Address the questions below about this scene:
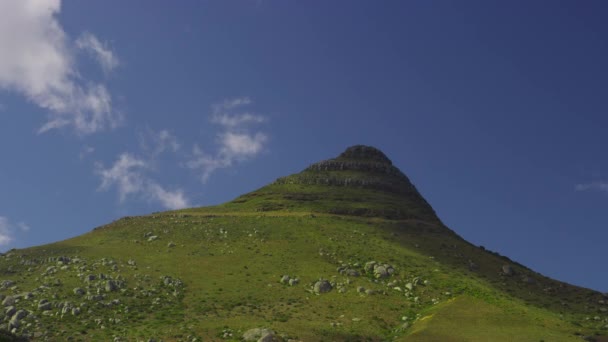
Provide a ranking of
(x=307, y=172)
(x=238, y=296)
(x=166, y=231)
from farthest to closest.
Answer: (x=307, y=172), (x=166, y=231), (x=238, y=296)

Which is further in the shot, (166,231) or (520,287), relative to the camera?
(166,231)

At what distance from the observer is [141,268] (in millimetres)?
65812

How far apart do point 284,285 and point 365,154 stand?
81.6 meters


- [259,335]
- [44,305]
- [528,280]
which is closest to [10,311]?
[44,305]

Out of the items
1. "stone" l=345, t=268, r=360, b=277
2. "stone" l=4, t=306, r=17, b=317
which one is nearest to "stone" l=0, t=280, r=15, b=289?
"stone" l=4, t=306, r=17, b=317

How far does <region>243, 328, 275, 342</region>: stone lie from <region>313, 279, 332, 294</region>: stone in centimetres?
1498

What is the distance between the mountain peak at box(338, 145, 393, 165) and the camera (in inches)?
5443

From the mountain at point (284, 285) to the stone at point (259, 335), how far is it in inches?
10.0

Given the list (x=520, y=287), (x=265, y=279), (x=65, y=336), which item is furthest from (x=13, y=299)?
(x=520, y=287)

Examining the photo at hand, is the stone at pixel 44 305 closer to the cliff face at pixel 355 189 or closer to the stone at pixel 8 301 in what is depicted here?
the stone at pixel 8 301

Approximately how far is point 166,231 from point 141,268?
20.5 m

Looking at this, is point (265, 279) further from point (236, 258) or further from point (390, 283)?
point (390, 283)

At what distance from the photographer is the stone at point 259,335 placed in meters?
44.5

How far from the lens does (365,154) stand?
13938 cm
